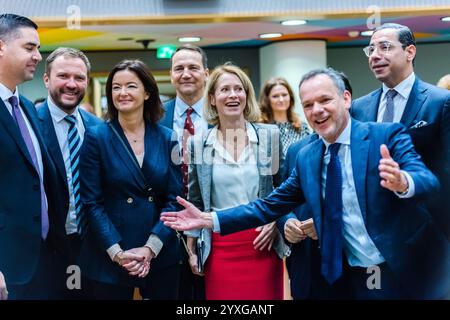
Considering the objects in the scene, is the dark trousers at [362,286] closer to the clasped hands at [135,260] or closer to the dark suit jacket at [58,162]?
the clasped hands at [135,260]

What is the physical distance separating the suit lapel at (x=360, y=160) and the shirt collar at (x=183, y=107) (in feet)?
3.10

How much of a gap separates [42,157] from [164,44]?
13.2 feet

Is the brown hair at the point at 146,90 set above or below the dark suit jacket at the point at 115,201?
above

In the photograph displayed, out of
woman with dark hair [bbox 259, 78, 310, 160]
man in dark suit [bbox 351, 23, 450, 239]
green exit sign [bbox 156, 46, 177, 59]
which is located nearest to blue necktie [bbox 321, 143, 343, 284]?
man in dark suit [bbox 351, 23, 450, 239]

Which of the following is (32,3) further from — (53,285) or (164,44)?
(164,44)

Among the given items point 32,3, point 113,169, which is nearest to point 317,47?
point 32,3

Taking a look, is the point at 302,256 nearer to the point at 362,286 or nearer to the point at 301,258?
the point at 301,258

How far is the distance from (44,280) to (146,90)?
33.0 inches

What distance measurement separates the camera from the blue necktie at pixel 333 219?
1.87m

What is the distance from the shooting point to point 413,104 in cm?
218

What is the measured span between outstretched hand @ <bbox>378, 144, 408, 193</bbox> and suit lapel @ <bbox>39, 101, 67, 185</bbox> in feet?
4.12

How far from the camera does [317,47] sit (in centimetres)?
639

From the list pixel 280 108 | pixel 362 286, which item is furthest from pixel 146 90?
pixel 280 108

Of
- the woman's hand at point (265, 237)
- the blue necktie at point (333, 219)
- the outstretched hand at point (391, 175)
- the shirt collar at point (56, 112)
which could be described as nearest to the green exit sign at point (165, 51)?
the shirt collar at point (56, 112)
